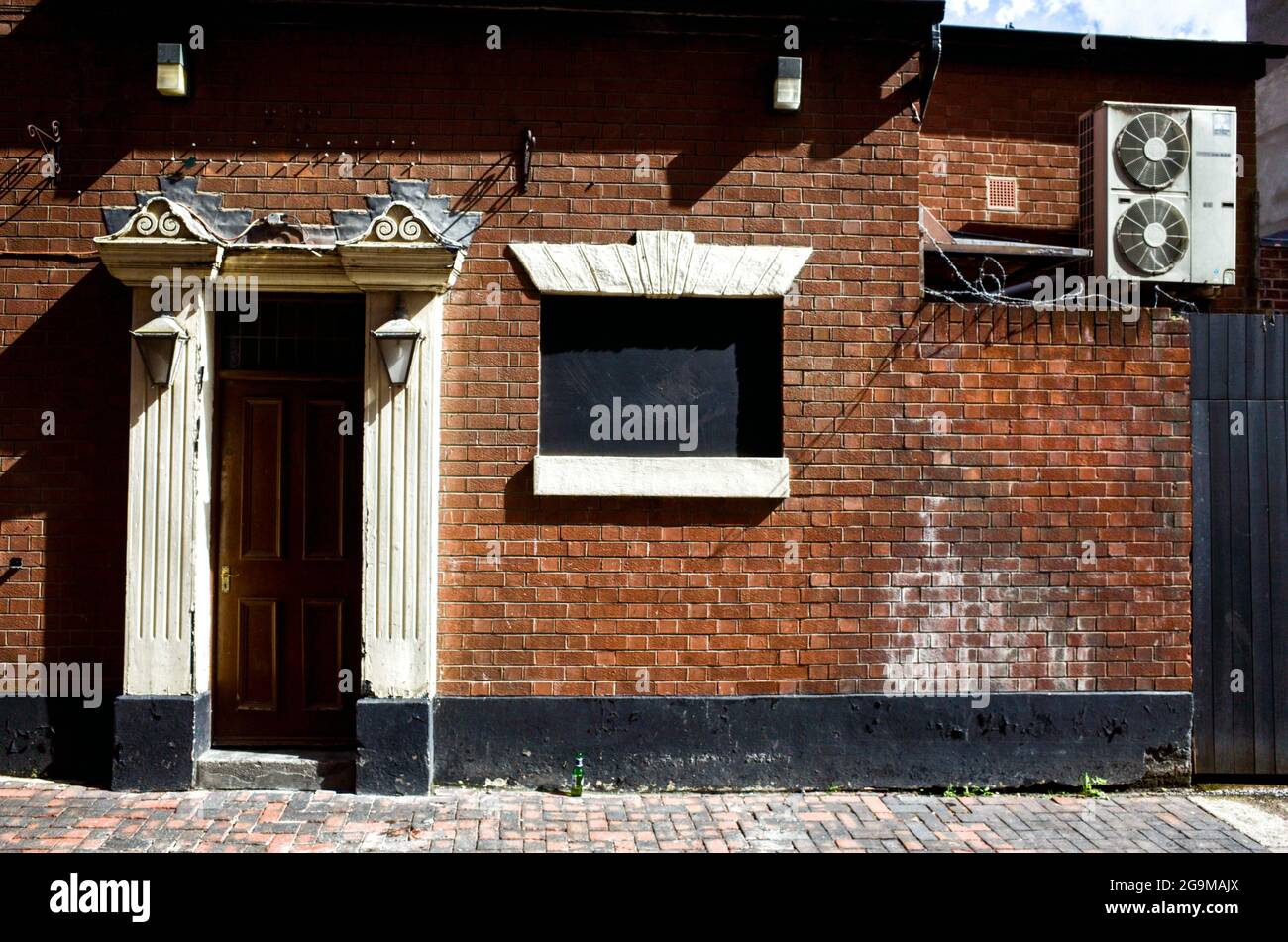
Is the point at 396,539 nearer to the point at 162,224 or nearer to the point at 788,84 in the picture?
the point at 162,224

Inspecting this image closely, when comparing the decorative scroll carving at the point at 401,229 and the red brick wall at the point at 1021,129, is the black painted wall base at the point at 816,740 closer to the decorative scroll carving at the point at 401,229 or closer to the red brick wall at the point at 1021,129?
the decorative scroll carving at the point at 401,229

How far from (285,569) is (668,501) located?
2434 millimetres

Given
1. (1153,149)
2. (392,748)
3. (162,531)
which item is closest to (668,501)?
(392,748)

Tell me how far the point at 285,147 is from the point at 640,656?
380 centimetres

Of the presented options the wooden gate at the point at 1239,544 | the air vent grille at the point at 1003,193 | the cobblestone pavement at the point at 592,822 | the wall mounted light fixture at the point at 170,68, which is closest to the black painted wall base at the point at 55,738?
the cobblestone pavement at the point at 592,822

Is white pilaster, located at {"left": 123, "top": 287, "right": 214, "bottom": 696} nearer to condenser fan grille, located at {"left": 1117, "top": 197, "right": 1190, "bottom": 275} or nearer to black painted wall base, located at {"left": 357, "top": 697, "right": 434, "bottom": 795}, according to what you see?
black painted wall base, located at {"left": 357, "top": 697, "right": 434, "bottom": 795}

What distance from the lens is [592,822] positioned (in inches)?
223

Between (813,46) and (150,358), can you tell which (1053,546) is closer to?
(813,46)

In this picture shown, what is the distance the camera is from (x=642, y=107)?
641cm

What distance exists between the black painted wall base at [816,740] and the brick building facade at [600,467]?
2 centimetres

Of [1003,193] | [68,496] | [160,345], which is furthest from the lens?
[1003,193]

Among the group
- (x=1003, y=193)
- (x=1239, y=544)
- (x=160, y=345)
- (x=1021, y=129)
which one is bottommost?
(x=1239, y=544)

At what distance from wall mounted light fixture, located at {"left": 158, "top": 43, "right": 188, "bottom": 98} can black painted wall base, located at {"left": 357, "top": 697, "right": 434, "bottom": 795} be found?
3836 mm

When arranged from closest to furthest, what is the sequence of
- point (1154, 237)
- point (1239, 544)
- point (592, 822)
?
point (592, 822) → point (1239, 544) → point (1154, 237)
